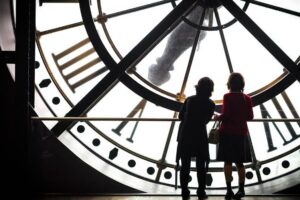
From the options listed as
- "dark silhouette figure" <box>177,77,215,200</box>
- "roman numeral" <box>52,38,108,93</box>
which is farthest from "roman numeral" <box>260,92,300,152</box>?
"roman numeral" <box>52,38,108,93</box>

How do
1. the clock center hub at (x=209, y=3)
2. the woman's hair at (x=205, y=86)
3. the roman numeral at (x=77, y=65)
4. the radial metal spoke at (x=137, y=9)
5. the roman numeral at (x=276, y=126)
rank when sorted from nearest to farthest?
the woman's hair at (x=205, y=86), the clock center hub at (x=209, y=3), the radial metal spoke at (x=137, y=9), the roman numeral at (x=276, y=126), the roman numeral at (x=77, y=65)

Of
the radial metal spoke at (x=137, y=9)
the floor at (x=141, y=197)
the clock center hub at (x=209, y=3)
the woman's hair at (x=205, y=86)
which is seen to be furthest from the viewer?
the radial metal spoke at (x=137, y=9)

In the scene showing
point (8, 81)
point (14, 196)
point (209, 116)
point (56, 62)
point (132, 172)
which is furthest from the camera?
point (56, 62)

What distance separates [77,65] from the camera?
340 centimetres

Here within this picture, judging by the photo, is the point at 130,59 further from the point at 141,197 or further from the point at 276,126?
the point at 276,126

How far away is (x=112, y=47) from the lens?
3.20 meters

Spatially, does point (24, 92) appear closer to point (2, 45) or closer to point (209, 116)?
point (2, 45)

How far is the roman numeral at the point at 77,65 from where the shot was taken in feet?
11.0

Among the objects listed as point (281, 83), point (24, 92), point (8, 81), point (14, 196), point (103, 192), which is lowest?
point (14, 196)

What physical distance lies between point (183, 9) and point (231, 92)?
23.6 inches

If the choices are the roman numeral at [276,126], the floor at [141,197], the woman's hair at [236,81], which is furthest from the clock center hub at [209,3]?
the floor at [141,197]

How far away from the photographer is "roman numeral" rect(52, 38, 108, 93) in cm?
336

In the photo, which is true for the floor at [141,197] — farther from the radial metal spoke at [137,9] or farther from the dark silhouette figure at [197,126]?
the radial metal spoke at [137,9]

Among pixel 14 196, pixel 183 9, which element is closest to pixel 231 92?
pixel 183 9
